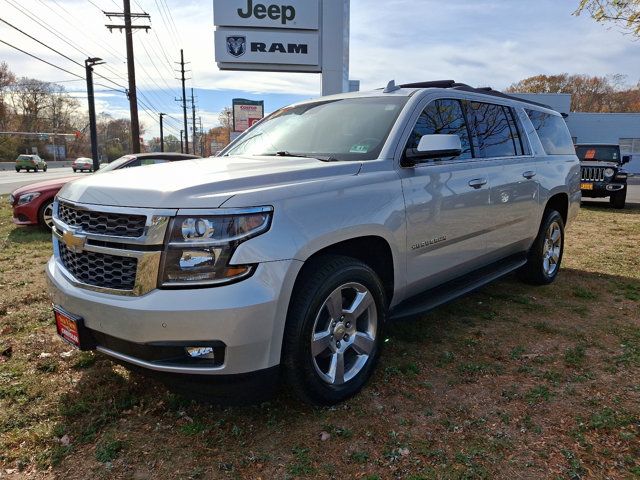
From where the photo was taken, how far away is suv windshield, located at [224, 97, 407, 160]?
3359 millimetres

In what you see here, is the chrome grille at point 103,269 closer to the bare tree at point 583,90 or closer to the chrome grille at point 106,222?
the chrome grille at point 106,222

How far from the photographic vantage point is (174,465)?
2.39 m

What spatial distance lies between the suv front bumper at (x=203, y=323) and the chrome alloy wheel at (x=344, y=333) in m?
0.37

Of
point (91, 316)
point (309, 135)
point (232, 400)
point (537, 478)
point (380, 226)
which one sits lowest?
point (537, 478)

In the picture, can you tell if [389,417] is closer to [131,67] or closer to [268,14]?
[268,14]

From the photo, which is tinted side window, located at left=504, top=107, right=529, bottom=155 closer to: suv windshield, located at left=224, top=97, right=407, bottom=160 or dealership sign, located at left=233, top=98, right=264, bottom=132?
suv windshield, located at left=224, top=97, right=407, bottom=160

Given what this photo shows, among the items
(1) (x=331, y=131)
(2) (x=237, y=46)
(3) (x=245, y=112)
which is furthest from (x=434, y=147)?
(3) (x=245, y=112)

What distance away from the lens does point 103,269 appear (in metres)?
2.47

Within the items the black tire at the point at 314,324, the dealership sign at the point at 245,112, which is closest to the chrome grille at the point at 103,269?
the black tire at the point at 314,324

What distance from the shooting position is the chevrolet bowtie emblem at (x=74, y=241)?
2539 millimetres

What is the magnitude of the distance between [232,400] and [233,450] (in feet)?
0.99

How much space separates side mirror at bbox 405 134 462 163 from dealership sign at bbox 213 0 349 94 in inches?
419

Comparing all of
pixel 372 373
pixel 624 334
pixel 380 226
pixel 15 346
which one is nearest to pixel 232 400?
pixel 372 373

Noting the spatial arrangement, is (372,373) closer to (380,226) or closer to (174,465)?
(380,226)
